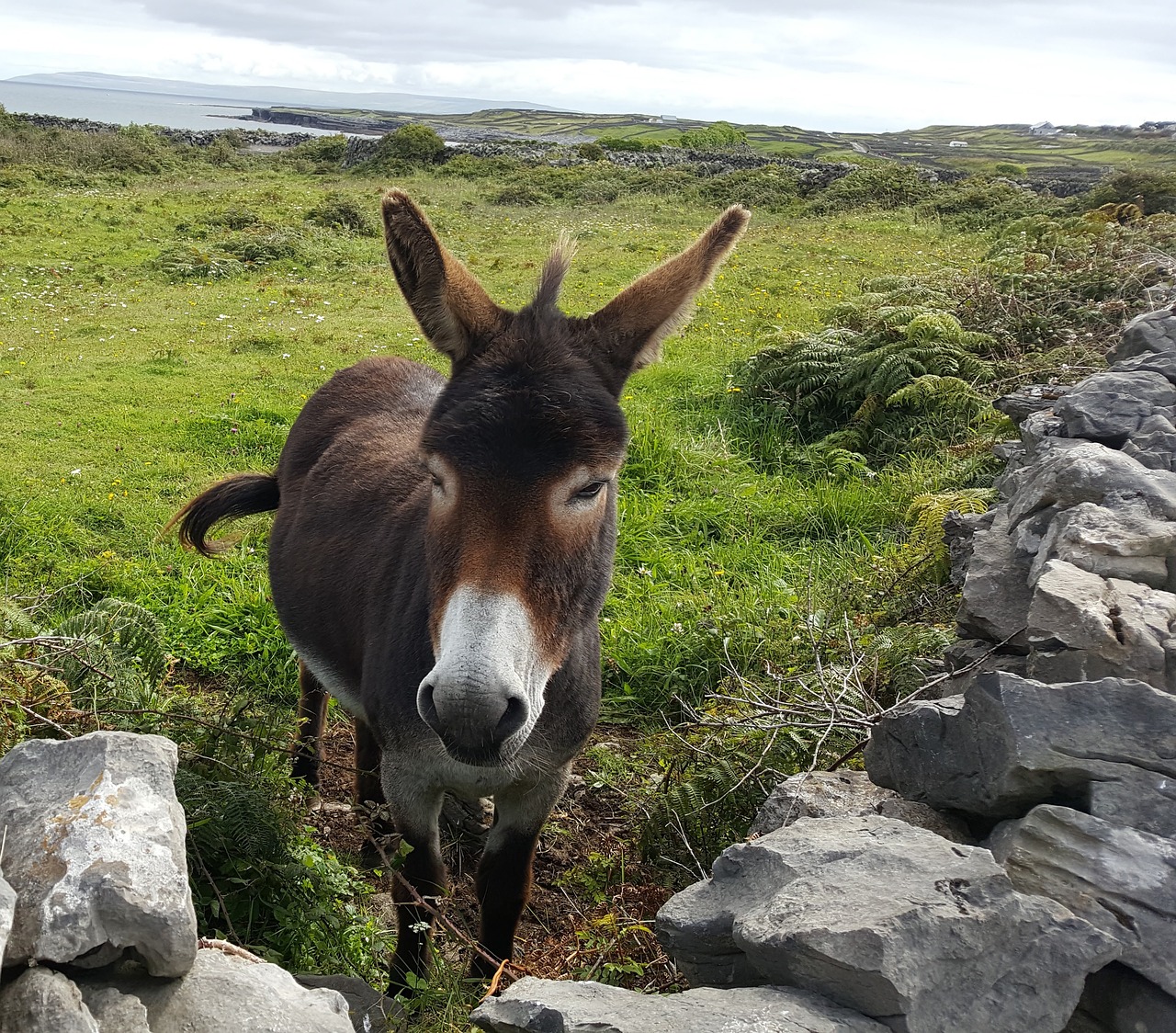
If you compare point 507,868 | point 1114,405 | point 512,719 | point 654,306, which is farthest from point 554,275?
point 1114,405

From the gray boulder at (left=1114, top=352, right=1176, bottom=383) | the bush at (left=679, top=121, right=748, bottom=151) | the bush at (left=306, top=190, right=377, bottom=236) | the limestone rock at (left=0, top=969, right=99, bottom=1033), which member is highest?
the bush at (left=679, top=121, right=748, bottom=151)

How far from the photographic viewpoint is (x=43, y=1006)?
167cm

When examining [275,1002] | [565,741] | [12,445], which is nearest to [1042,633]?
[565,741]

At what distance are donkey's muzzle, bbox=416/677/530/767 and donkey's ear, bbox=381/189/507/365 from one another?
1181mm

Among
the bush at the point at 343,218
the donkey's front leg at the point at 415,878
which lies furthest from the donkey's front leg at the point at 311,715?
the bush at the point at 343,218

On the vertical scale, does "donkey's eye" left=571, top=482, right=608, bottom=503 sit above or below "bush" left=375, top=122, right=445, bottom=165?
below

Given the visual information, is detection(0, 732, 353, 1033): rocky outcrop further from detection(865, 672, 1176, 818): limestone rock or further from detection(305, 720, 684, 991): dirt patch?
detection(865, 672, 1176, 818): limestone rock

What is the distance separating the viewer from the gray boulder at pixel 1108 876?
1853mm

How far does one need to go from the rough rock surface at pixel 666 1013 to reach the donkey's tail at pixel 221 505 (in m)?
3.60

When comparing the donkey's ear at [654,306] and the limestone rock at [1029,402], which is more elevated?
the donkey's ear at [654,306]

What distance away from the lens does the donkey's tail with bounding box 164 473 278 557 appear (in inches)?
191

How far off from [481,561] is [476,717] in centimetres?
42

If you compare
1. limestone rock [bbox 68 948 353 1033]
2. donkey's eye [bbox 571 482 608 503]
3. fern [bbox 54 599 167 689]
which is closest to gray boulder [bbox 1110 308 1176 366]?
donkey's eye [bbox 571 482 608 503]

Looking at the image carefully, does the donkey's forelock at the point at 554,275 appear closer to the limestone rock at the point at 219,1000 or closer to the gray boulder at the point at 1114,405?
the limestone rock at the point at 219,1000
